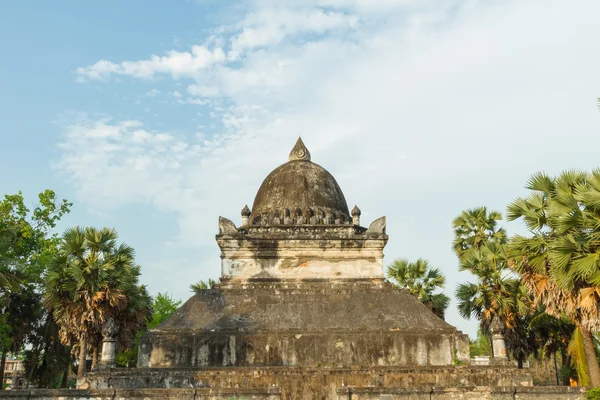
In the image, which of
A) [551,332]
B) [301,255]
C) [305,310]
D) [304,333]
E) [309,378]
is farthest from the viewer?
[551,332]

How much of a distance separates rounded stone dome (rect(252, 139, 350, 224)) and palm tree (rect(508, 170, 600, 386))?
1004cm

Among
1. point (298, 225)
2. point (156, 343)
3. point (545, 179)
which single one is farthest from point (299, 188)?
point (545, 179)

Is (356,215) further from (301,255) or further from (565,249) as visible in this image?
(565,249)

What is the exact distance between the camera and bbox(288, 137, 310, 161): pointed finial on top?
26761mm

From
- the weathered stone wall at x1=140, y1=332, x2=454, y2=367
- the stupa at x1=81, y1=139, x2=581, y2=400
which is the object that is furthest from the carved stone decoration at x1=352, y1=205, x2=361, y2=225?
the weathered stone wall at x1=140, y1=332, x2=454, y2=367

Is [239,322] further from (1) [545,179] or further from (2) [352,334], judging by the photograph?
(1) [545,179]

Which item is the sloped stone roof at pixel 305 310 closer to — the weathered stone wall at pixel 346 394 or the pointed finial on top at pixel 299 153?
the weathered stone wall at pixel 346 394

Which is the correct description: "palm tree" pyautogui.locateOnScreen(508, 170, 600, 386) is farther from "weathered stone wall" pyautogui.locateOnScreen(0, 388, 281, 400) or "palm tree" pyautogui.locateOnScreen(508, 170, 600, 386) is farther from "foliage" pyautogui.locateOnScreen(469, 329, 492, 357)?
"foliage" pyautogui.locateOnScreen(469, 329, 492, 357)

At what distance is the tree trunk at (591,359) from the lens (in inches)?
544

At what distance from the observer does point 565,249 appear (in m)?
12.8

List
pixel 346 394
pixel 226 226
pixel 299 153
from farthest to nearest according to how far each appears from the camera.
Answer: pixel 299 153, pixel 226 226, pixel 346 394

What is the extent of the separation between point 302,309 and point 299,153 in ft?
32.9

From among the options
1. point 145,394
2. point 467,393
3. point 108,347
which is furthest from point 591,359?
point 108,347

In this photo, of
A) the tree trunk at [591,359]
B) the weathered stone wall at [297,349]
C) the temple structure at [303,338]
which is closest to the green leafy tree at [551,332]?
the temple structure at [303,338]
